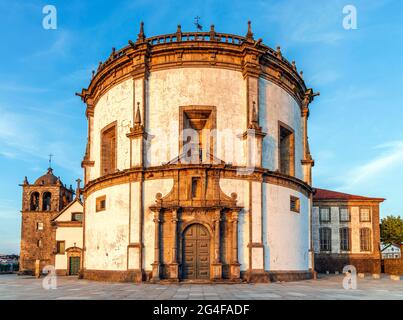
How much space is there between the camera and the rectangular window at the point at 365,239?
42.5 meters

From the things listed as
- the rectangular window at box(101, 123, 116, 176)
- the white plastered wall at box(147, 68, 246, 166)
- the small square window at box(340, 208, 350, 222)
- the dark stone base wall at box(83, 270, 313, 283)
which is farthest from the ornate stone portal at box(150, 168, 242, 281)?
the small square window at box(340, 208, 350, 222)

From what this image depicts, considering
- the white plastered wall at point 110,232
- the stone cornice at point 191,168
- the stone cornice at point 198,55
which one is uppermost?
the stone cornice at point 198,55

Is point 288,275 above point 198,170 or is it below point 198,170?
below

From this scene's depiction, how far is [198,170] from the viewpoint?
23266 millimetres

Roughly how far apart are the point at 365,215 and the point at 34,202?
125 ft

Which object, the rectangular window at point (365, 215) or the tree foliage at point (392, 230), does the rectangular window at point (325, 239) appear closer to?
the rectangular window at point (365, 215)

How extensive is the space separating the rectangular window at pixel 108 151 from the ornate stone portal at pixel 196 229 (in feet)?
21.5

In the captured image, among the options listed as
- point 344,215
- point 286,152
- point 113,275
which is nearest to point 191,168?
point 113,275

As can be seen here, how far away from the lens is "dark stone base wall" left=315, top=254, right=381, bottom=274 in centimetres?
4162

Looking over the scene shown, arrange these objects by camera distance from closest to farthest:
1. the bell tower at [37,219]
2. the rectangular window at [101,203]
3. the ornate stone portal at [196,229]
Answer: the ornate stone portal at [196,229], the rectangular window at [101,203], the bell tower at [37,219]

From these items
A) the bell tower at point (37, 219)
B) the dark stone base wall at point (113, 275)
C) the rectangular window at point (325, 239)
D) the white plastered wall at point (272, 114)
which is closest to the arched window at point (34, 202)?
the bell tower at point (37, 219)

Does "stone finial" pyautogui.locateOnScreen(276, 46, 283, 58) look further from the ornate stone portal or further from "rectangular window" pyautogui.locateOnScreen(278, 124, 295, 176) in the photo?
the ornate stone portal

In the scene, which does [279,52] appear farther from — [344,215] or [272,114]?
[344,215]
